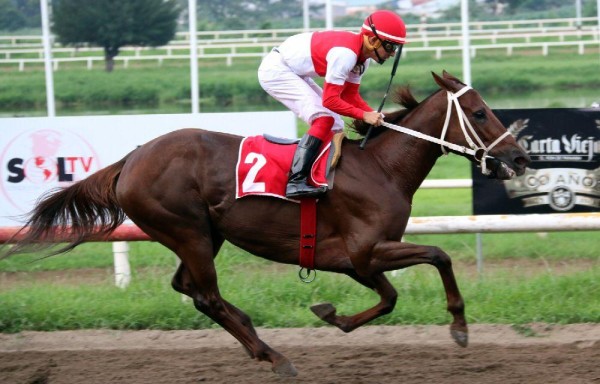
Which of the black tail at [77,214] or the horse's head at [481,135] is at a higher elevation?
the horse's head at [481,135]

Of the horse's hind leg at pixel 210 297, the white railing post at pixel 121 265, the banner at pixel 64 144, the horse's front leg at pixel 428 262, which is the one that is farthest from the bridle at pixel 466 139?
the white railing post at pixel 121 265

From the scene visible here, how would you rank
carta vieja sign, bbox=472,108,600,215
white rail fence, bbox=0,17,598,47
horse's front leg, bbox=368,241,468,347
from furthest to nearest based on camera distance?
white rail fence, bbox=0,17,598,47, carta vieja sign, bbox=472,108,600,215, horse's front leg, bbox=368,241,468,347

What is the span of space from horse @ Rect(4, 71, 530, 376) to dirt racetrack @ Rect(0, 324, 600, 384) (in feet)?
0.84

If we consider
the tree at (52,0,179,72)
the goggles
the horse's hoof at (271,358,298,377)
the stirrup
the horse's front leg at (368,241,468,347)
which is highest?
the tree at (52,0,179,72)

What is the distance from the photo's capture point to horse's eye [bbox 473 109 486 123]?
5628 mm

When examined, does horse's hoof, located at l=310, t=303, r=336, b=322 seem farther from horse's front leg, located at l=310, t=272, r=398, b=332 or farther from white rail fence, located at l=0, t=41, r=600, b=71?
white rail fence, located at l=0, t=41, r=600, b=71

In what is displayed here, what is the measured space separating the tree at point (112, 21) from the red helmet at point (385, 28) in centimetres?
571

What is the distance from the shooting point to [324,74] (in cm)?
583

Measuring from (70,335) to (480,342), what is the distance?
9.30ft

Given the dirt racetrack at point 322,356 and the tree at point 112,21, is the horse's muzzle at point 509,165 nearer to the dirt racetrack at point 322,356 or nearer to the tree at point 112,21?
the dirt racetrack at point 322,356

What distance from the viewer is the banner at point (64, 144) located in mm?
7750

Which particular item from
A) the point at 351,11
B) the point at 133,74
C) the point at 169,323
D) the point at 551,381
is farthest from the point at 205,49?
the point at 551,381

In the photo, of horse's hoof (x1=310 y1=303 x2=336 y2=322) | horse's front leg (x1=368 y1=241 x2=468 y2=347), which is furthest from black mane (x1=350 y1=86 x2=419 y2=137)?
horse's hoof (x1=310 y1=303 x2=336 y2=322)

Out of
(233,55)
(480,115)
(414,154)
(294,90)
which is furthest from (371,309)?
(233,55)
